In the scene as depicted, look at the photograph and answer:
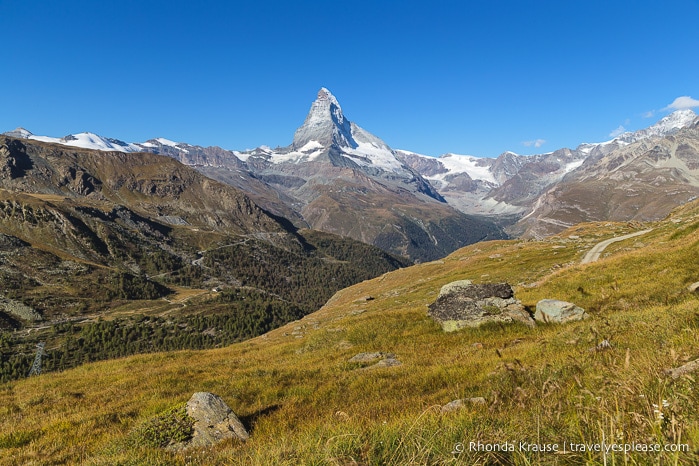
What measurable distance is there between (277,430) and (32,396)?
49.3ft

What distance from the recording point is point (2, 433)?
10719 millimetres

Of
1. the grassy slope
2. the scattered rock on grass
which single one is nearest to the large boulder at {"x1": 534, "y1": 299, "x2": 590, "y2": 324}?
the grassy slope

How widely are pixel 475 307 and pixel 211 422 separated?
55.0ft

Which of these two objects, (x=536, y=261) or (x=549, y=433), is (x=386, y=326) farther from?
(x=536, y=261)

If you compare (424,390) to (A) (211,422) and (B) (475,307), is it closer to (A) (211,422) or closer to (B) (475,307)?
(A) (211,422)

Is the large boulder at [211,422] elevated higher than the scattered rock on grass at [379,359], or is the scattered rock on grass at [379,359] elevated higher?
the large boulder at [211,422]

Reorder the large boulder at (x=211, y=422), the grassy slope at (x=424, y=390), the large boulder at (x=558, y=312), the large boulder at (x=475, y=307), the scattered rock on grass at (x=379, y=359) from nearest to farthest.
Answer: the grassy slope at (x=424, y=390), the large boulder at (x=211, y=422), the scattered rock on grass at (x=379, y=359), the large boulder at (x=558, y=312), the large boulder at (x=475, y=307)

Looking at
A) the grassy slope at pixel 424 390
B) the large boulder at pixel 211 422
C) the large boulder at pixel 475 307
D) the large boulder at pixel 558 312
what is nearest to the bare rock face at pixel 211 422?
the large boulder at pixel 211 422

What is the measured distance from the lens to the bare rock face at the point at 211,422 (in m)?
8.62

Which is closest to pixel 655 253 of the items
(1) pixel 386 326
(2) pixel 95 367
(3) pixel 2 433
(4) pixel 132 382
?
(1) pixel 386 326

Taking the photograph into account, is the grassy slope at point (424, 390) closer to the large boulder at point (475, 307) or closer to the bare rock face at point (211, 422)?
the bare rock face at point (211, 422)

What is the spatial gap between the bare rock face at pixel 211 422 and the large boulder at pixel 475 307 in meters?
15.0

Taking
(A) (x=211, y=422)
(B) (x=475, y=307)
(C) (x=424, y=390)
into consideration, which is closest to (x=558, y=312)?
(B) (x=475, y=307)

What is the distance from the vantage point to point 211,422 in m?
9.16
